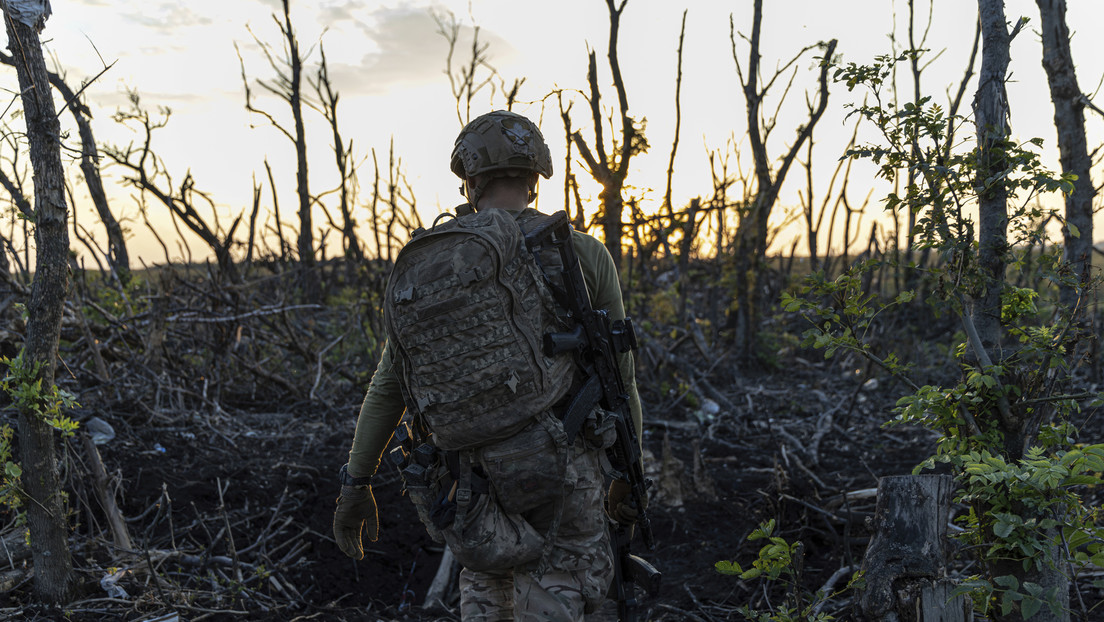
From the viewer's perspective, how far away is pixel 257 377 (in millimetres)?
7102

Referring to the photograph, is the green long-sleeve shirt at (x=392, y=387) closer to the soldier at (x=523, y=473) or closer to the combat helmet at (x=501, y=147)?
the soldier at (x=523, y=473)

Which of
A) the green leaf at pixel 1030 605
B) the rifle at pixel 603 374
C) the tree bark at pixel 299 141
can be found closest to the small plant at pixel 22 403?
the rifle at pixel 603 374

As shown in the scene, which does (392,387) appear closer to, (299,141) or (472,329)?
(472,329)

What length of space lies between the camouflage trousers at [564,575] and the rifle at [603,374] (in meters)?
0.13

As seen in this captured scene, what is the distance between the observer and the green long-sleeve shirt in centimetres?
232

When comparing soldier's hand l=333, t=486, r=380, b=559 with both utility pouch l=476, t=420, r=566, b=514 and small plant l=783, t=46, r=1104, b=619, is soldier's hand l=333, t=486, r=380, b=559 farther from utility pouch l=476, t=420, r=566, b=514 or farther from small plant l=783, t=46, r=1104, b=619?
small plant l=783, t=46, r=1104, b=619

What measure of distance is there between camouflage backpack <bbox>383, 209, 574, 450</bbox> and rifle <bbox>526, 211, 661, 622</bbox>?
11 centimetres

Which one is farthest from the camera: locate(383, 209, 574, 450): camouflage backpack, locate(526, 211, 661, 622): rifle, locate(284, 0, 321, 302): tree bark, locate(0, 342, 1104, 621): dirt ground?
locate(284, 0, 321, 302): tree bark

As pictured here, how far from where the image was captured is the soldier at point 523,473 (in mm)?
2070

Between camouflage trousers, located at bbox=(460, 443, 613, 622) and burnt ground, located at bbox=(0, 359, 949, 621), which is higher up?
camouflage trousers, located at bbox=(460, 443, 613, 622)

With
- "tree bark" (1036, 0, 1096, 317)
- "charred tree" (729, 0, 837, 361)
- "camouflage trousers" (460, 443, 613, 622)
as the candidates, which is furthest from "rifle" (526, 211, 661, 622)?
"charred tree" (729, 0, 837, 361)

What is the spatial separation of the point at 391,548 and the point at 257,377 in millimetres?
3317

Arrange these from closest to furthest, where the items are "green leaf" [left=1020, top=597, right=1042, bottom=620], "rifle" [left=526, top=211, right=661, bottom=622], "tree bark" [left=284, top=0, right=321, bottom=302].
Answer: "green leaf" [left=1020, top=597, right=1042, bottom=620] < "rifle" [left=526, top=211, right=661, bottom=622] < "tree bark" [left=284, top=0, right=321, bottom=302]

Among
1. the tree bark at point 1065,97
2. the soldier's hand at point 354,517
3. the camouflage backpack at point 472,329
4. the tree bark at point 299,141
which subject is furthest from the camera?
the tree bark at point 299,141
